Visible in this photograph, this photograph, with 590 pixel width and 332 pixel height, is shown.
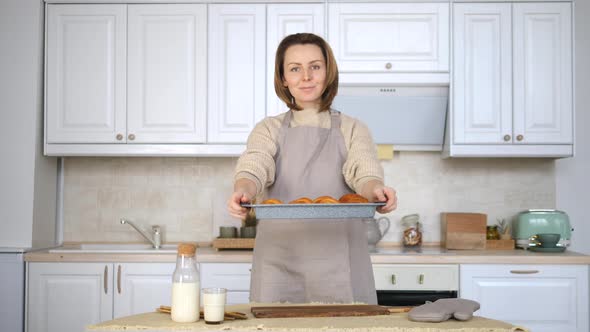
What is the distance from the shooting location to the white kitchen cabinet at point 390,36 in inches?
146

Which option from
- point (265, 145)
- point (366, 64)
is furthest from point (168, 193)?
point (265, 145)

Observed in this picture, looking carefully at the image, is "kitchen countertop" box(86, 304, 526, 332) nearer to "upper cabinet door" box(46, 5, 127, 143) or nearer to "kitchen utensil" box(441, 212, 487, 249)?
"kitchen utensil" box(441, 212, 487, 249)

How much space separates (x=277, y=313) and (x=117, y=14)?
8.82 feet

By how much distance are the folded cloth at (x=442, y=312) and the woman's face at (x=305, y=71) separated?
2.98 feet

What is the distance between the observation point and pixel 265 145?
2189 millimetres

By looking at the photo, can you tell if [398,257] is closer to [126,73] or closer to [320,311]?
[126,73]

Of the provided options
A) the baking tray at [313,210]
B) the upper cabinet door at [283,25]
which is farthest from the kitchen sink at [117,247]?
the baking tray at [313,210]

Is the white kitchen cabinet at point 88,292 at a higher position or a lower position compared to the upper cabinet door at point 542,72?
lower

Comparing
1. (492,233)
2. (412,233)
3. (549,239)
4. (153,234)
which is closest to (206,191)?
(153,234)

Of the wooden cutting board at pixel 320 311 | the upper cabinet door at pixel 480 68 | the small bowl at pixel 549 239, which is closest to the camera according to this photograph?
the wooden cutting board at pixel 320 311

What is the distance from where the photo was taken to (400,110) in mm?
3852

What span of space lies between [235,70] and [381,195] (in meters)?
2.03

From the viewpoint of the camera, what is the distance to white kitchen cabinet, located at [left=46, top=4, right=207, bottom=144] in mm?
3738

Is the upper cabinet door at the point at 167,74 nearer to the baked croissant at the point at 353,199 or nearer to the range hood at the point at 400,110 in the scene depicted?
the range hood at the point at 400,110
